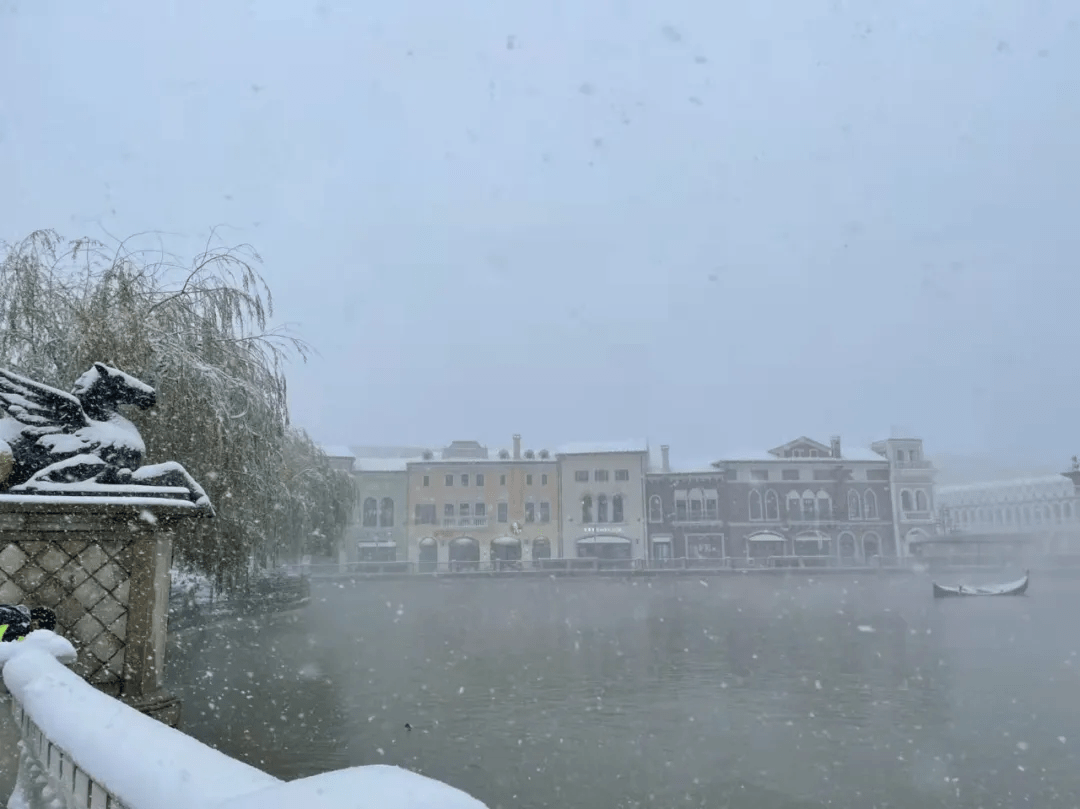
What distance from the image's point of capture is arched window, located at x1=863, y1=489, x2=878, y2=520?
5059 centimetres

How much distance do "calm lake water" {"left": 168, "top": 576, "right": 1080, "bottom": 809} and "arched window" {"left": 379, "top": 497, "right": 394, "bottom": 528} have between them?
31141 millimetres

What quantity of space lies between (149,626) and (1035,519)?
8174 centimetres

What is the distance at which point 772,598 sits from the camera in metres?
28.1

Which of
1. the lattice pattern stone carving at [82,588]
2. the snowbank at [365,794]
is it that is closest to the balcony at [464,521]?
the lattice pattern stone carving at [82,588]

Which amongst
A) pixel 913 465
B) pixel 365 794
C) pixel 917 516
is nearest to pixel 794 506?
pixel 917 516

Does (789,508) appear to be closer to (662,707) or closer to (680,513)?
(680,513)

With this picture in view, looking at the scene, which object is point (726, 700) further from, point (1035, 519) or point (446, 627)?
point (1035, 519)

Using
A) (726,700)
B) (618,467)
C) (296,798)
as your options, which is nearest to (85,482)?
(296,798)

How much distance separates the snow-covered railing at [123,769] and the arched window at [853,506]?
5202 centimetres

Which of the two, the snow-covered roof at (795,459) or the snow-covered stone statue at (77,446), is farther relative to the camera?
the snow-covered roof at (795,459)

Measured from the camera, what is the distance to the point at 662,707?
32.4ft

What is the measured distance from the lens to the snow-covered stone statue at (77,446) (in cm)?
394

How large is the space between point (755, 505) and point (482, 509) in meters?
16.7

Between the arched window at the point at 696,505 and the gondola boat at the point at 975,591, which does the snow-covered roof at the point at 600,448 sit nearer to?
the arched window at the point at 696,505
